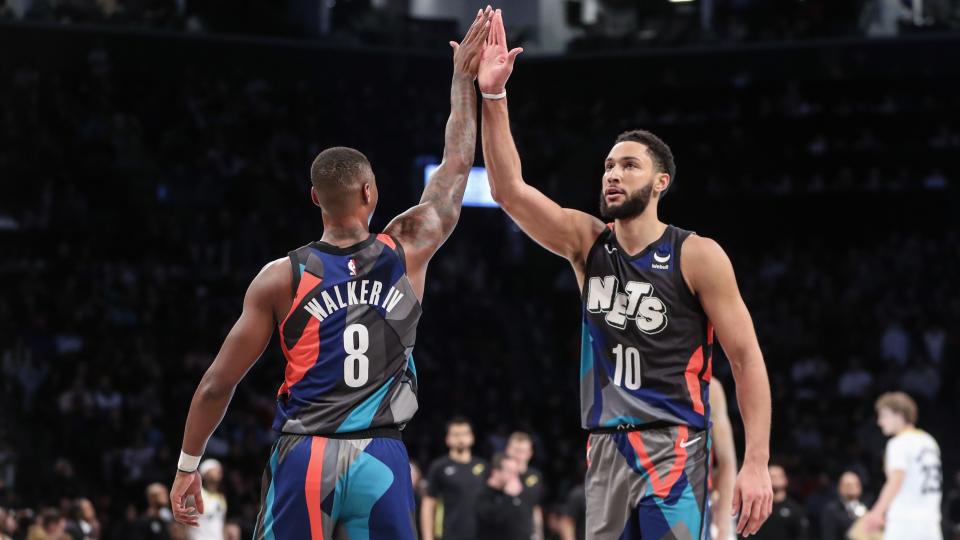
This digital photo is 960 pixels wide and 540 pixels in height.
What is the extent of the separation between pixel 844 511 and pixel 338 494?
10.1 meters

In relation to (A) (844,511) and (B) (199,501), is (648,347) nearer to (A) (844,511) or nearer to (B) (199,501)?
(B) (199,501)

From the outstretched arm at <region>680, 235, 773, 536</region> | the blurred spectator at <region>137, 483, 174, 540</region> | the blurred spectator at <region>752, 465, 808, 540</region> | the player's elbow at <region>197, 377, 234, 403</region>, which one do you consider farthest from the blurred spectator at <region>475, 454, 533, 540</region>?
the player's elbow at <region>197, 377, 234, 403</region>

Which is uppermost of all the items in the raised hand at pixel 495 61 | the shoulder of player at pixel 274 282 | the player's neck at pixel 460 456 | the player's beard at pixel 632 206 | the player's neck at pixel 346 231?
the raised hand at pixel 495 61

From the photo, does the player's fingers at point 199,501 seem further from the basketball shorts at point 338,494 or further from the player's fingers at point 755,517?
the player's fingers at point 755,517

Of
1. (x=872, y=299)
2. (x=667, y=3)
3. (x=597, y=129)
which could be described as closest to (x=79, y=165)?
(x=597, y=129)

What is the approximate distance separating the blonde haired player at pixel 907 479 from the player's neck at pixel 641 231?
5.97 metres

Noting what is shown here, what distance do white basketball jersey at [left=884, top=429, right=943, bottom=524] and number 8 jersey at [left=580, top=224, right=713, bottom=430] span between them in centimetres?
603

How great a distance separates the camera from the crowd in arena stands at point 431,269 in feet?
60.8

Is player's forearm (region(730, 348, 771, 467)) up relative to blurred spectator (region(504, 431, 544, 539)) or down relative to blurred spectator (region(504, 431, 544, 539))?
up

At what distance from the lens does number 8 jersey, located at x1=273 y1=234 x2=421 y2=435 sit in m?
4.92

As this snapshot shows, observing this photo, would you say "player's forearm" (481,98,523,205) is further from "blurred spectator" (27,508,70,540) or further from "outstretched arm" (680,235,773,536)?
"blurred spectator" (27,508,70,540)

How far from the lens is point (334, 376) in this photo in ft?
16.2

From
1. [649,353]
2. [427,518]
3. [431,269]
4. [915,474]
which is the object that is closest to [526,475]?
[427,518]

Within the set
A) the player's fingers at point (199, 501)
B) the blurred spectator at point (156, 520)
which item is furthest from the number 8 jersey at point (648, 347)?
the blurred spectator at point (156, 520)
